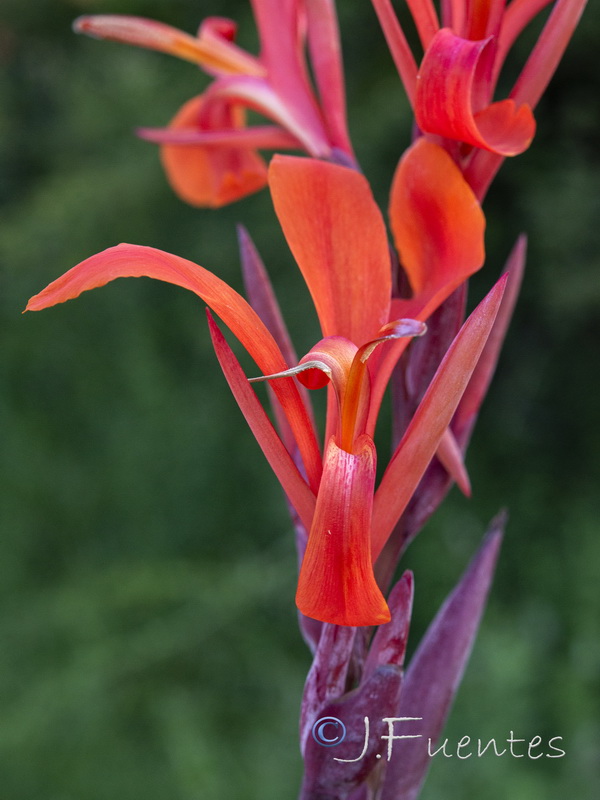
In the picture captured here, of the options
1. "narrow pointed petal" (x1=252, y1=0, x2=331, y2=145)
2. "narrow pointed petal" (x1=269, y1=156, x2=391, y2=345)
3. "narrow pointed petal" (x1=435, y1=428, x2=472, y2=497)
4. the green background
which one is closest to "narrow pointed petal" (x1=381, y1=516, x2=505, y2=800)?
"narrow pointed petal" (x1=435, y1=428, x2=472, y2=497)

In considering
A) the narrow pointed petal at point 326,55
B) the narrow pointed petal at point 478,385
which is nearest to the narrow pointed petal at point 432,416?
the narrow pointed petal at point 478,385

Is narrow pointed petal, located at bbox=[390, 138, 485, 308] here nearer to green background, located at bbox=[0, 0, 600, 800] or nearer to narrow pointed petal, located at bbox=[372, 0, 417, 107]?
narrow pointed petal, located at bbox=[372, 0, 417, 107]

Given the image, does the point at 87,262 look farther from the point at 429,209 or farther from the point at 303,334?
the point at 303,334

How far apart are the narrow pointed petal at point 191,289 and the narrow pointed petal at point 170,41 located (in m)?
0.24

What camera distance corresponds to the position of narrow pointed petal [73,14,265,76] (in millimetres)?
488

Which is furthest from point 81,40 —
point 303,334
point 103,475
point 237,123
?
point 237,123

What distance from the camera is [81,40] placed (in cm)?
166

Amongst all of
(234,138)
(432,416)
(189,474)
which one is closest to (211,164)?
(234,138)

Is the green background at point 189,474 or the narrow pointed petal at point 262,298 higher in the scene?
the narrow pointed petal at point 262,298

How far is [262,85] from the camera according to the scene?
0.51 meters

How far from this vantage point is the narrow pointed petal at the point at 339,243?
0.35 metres

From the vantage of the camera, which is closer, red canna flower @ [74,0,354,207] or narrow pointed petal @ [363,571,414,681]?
narrow pointed petal @ [363,571,414,681]

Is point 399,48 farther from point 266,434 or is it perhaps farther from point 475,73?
point 266,434

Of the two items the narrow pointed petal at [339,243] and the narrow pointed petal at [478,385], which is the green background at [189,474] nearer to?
the narrow pointed petal at [478,385]
